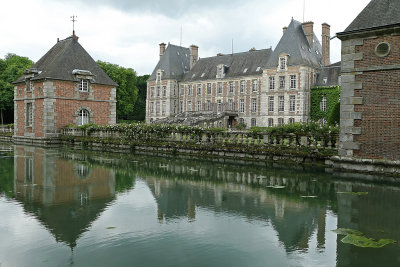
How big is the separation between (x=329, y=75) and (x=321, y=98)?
247cm

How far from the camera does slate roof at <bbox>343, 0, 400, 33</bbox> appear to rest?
8.41 metres

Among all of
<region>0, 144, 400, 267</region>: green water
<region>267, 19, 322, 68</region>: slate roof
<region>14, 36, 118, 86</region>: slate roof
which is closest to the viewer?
<region>0, 144, 400, 267</region>: green water

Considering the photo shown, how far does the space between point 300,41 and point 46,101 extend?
2547cm

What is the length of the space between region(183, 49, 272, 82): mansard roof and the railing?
89.1ft

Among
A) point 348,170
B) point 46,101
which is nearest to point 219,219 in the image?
point 348,170

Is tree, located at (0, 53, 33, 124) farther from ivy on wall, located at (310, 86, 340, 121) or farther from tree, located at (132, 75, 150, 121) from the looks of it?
ivy on wall, located at (310, 86, 340, 121)

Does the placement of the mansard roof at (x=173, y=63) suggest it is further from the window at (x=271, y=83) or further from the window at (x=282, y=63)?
the window at (x=282, y=63)

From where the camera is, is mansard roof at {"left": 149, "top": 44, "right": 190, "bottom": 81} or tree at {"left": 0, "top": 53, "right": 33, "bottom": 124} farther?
mansard roof at {"left": 149, "top": 44, "right": 190, "bottom": 81}

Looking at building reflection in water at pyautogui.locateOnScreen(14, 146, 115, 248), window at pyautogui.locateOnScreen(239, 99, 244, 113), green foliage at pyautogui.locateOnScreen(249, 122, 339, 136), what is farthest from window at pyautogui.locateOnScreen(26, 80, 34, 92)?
window at pyautogui.locateOnScreen(239, 99, 244, 113)

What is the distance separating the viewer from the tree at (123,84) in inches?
1918

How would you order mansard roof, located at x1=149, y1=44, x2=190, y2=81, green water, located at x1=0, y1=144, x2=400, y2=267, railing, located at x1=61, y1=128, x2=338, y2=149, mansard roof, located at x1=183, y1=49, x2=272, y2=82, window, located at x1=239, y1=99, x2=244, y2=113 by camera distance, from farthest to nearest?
mansard roof, located at x1=149, y1=44, x2=190, y2=81 → window, located at x1=239, y1=99, x2=244, y2=113 → mansard roof, located at x1=183, y1=49, x2=272, y2=82 → railing, located at x1=61, y1=128, x2=338, y2=149 → green water, located at x1=0, y1=144, x2=400, y2=267

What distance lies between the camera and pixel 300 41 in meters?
36.4

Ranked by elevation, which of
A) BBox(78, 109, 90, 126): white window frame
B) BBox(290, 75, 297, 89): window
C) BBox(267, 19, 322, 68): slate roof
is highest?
BBox(267, 19, 322, 68): slate roof

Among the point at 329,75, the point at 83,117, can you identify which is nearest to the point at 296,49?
the point at 329,75
